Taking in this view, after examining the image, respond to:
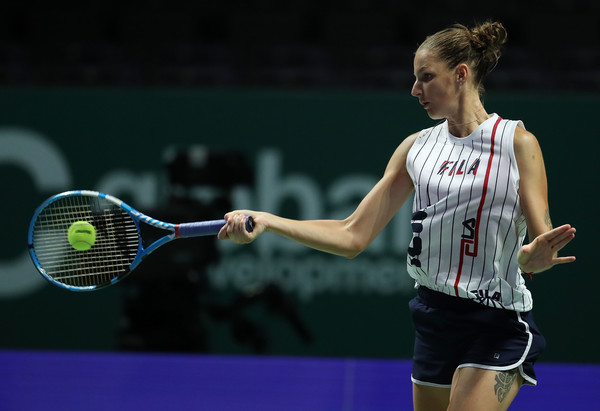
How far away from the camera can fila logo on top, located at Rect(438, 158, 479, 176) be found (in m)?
2.39

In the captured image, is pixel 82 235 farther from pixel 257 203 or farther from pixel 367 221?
pixel 257 203

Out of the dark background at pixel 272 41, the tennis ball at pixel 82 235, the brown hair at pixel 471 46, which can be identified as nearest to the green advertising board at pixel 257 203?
the dark background at pixel 272 41

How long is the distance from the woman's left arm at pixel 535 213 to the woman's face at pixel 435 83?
237 millimetres

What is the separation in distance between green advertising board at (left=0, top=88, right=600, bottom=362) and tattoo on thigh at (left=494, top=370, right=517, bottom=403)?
3.13 metres

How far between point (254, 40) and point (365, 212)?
623cm

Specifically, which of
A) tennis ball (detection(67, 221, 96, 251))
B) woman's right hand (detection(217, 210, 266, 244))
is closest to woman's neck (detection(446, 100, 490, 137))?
woman's right hand (detection(217, 210, 266, 244))

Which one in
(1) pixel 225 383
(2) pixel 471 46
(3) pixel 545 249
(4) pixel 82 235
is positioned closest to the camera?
(3) pixel 545 249

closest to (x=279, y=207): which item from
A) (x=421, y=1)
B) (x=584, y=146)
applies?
(x=584, y=146)

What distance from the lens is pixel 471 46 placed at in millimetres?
2480

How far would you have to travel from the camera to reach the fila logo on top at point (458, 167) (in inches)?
94.2

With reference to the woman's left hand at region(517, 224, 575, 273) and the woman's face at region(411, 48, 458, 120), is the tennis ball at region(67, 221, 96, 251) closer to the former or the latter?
the woman's face at region(411, 48, 458, 120)

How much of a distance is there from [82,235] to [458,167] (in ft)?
4.52

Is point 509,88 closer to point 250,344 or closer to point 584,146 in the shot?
point 584,146

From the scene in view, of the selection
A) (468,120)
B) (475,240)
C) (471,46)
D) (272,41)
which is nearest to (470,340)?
(475,240)
